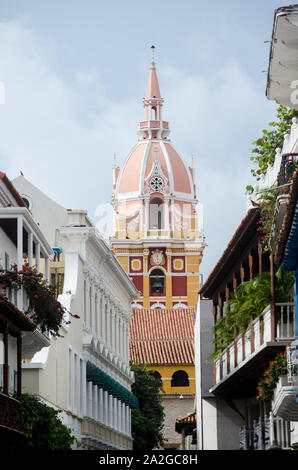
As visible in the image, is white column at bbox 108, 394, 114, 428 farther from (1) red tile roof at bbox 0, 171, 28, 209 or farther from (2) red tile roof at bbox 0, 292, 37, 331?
(2) red tile roof at bbox 0, 292, 37, 331

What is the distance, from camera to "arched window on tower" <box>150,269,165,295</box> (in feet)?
373

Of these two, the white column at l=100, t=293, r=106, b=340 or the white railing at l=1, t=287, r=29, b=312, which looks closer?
the white railing at l=1, t=287, r=29, b=312

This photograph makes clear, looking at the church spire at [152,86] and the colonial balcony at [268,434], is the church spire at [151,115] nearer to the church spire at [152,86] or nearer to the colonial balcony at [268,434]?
the church spire at [152,86]

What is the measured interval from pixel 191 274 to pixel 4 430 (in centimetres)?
8684

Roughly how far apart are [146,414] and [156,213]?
5017cm

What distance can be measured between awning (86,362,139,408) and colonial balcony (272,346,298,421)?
20.1 m

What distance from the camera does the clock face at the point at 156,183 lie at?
116 metres

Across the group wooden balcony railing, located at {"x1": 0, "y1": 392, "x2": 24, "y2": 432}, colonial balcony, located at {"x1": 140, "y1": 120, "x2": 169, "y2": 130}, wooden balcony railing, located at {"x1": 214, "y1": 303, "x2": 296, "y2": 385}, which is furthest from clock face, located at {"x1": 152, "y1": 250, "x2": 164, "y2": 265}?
wooden balcony railing, located at {"x1": 0, "y1": 392, "x2": 24, "y2": 432}

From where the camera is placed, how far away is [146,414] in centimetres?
7025

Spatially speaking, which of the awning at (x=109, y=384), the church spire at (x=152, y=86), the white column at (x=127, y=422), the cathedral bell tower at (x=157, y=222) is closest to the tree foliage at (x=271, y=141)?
the awning at (x=109, y=384)

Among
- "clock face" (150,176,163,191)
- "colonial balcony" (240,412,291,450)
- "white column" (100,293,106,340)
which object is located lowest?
"colonial balcony" (240,412,291,450)

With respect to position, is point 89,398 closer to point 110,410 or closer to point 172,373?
point 110,410

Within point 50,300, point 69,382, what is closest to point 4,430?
point 50,300

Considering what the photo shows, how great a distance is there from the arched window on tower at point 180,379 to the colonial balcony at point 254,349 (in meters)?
52.0
